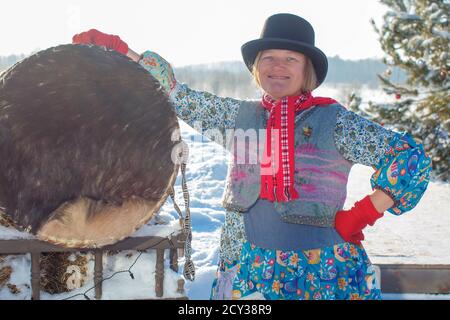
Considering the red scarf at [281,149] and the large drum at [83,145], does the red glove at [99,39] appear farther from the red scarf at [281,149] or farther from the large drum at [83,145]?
the red scarf at [281,149]

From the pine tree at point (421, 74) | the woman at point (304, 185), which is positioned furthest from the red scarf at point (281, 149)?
the pine tree at point (421, 74)

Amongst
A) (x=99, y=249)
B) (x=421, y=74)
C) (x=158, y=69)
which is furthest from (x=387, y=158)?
Result: (x=421, y=74)

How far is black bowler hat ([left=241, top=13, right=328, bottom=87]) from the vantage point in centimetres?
167

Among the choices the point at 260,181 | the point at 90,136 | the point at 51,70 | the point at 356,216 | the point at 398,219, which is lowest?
the point at 398,219

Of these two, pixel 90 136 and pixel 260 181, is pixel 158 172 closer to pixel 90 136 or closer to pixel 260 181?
pixel 90 136

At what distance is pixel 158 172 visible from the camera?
4.91 ft

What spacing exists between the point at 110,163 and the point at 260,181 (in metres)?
0.55

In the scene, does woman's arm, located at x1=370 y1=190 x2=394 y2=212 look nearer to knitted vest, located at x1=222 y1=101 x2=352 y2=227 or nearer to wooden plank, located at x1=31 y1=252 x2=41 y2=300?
knitted vest, located at x1=222 y1=101 x2=352 y2=227

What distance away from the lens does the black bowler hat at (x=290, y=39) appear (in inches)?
65.8

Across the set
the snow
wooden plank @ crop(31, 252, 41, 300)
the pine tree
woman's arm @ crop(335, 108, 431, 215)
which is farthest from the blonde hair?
the pine tree

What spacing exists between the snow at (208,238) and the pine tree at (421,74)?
2.00ft

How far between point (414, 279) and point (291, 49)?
200 cm

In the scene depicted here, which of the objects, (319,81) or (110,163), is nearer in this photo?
(110,163)
